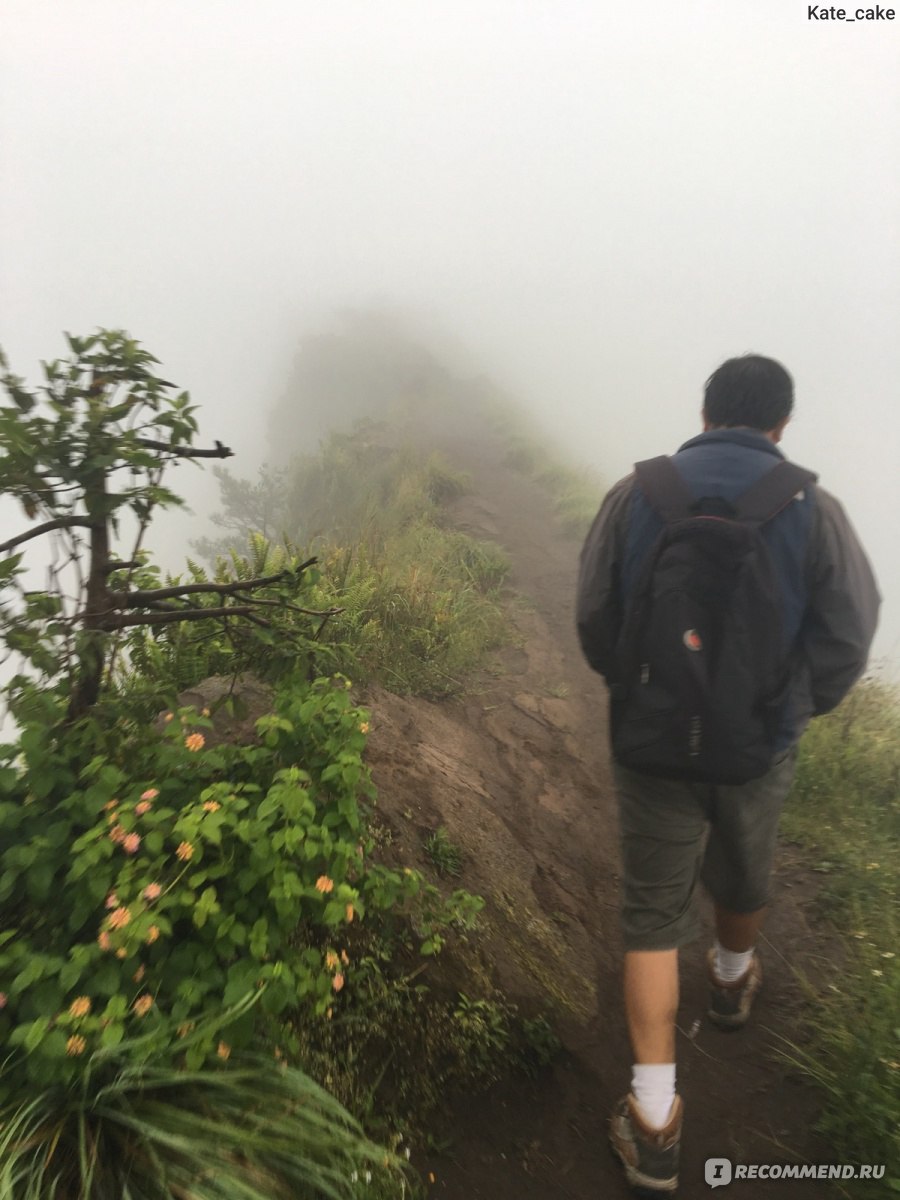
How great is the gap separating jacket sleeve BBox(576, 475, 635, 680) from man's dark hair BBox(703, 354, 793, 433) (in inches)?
14.1

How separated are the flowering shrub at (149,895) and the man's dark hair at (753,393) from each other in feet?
4.98

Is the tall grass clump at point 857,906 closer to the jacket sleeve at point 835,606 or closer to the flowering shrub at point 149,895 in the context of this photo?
the jacket sleeve at point 835,606

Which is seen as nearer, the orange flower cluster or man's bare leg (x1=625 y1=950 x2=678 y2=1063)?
the orange flower cluster

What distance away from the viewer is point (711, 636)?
1.66m

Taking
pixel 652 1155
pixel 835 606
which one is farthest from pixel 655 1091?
pixel 835 606

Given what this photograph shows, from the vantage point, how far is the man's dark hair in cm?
186

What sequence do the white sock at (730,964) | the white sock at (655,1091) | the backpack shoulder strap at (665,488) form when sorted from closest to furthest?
the backpack shoulder strap at (665,488)
the white sock at (655,1091)
the white sock at (730,964)

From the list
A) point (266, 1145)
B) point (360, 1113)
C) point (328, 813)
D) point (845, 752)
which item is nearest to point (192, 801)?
point (328, 813)

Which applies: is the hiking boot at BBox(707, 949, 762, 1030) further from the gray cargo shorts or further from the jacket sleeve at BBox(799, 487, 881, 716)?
the jacket sleeve at BBox(799, 487, 881, 716)

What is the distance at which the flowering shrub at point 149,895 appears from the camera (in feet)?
4.00

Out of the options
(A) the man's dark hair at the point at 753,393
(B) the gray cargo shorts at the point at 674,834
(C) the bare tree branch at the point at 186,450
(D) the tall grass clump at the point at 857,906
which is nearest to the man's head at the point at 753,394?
(A) the man's dark hair at the point at 753,393

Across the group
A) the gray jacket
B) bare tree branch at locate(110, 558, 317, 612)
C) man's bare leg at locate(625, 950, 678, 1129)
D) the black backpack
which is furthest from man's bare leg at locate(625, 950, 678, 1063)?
bare tree branch at locate(110, 558, 317, 612)

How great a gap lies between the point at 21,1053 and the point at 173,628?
1.42 m

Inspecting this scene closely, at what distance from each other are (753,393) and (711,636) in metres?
0.77
